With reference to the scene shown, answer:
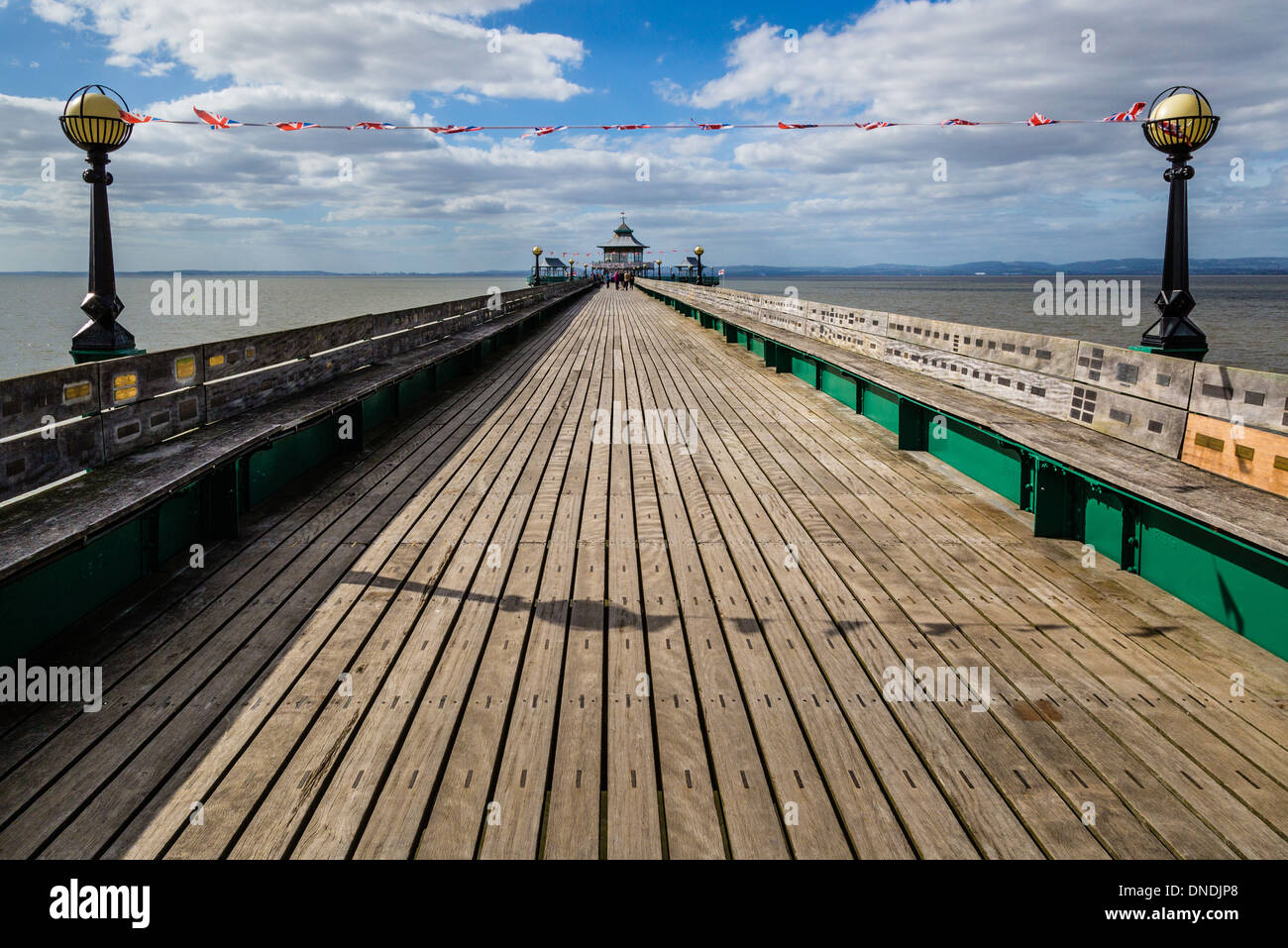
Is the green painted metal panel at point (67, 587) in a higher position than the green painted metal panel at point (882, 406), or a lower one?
lower

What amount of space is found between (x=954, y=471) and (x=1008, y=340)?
46.0 inches

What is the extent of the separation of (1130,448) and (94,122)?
8125 mm

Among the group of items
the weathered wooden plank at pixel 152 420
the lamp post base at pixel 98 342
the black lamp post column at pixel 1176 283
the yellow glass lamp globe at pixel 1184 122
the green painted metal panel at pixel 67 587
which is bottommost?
the green painted metal panel at pixel 67 587

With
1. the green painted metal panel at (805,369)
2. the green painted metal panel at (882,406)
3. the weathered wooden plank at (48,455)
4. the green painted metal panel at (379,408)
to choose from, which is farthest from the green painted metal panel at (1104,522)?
the green painted metal panel at (805,369)

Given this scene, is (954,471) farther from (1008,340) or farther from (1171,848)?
(1171,848)

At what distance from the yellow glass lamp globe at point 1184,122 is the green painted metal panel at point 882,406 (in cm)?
335

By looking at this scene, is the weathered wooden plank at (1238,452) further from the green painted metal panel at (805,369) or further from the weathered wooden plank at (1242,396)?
the green painted metal panel at (805,369)

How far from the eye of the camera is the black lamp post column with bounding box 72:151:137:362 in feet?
22.6

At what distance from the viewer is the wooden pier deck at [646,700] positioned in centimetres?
262

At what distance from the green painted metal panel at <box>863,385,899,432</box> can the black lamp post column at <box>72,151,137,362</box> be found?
7.05 m

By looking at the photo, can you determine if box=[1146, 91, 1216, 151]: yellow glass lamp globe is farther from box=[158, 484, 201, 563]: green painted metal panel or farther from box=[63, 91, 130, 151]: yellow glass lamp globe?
box=[63, 91, 130, 151]: yellow glass lamp globe

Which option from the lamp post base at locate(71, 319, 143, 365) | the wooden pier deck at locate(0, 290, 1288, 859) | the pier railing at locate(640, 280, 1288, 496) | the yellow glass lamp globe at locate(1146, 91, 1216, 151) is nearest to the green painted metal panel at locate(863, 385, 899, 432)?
the pier railing at locate(640, 280, 1288, 496)
